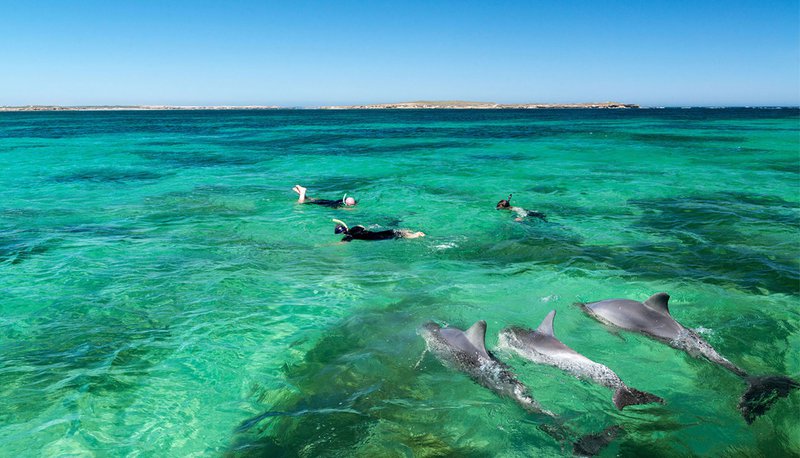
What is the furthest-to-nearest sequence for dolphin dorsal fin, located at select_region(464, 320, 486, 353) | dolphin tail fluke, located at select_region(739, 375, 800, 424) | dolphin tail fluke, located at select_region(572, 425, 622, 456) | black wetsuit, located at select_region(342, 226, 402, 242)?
black wetsuit, located at select_region(342, 226, 402, 242), dolphin dorsal fin, located at select_region(464, 320, 486, 353), dolphin tail fluke, located at select_region(739, 375, 800, 424), dolphin tail fluke, located at select_region(572, 425, 622, 456)

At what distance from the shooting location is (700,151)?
39.6 metres

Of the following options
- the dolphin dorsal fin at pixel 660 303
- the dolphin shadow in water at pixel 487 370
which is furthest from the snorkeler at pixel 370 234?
the dolphin dorsal fin at pixel 660 303

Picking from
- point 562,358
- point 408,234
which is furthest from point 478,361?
point 408,234

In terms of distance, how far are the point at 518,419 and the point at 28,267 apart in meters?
12.0

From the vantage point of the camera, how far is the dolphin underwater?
644cm

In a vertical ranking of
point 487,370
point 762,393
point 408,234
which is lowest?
point 762,393

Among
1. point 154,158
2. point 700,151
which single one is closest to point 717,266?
point 700,151

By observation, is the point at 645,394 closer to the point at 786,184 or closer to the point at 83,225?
the point at 83,225

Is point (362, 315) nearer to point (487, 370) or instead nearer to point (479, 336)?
point (479, 336)

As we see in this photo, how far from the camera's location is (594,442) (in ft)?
18.6

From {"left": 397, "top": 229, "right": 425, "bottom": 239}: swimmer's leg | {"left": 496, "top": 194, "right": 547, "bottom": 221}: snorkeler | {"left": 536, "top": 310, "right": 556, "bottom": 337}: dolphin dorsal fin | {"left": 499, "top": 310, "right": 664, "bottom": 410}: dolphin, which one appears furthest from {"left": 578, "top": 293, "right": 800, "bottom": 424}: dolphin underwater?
{"left": 496, "top": 194, "right": 547, "bottom": 221}: snorkeler

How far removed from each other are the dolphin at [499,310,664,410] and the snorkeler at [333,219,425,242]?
682cm

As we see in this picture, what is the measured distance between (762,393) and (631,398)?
1834 mm

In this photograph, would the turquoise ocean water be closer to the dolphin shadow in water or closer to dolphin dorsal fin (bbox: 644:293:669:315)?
the dolphin shadow in water
